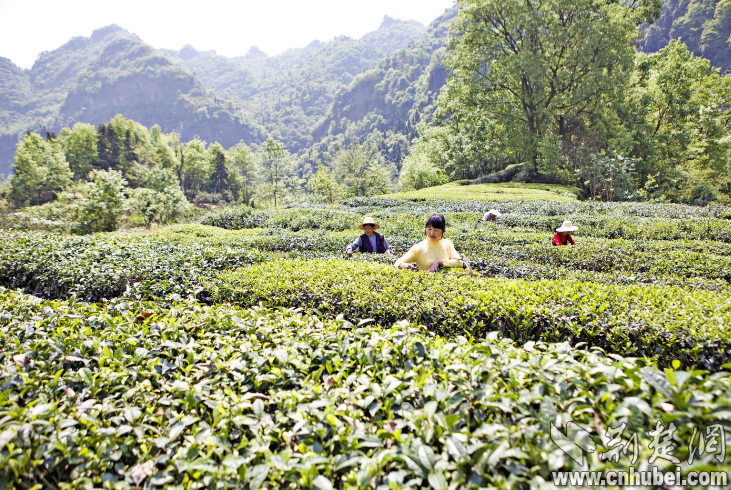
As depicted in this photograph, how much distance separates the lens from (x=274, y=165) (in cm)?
4534

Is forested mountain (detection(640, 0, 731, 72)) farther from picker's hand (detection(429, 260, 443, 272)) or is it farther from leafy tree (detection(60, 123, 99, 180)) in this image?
leafy tree (detection(60, 123, 99, 180))

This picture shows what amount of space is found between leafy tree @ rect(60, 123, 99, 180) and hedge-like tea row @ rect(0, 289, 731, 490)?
72.1 metres

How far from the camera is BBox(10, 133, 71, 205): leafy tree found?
42781 millimetres

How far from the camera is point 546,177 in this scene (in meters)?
28.0

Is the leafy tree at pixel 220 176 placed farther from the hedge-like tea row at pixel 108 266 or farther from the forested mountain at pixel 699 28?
the forested mountain at pixel 699 28

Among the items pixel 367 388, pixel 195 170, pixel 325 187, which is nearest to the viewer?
pixel 367 388

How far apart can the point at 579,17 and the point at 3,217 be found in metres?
43.1

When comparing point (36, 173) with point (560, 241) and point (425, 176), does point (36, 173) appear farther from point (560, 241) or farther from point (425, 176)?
point (560, 241)

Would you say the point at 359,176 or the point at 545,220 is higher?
the point at 359,176

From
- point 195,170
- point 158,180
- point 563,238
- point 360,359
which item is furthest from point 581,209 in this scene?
point 195,170

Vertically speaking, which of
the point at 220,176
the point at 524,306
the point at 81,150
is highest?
the point at 81,150

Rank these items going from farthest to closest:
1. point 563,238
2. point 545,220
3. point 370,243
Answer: point 545,220, point 563,238, point 370,243

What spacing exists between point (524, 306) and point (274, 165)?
4515 cm

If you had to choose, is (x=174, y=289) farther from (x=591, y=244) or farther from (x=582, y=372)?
(x=591, y=244)
